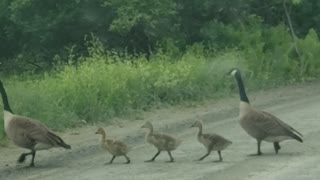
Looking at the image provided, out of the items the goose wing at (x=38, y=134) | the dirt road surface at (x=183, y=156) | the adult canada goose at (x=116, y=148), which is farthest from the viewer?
the adult canada goose at (x=116, y=148)

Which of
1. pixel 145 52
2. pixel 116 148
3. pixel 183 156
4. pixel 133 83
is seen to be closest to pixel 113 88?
pixel 133 83

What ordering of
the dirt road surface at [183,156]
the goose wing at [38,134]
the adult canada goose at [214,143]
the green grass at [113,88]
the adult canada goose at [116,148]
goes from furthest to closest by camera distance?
1. the green grass at [113,88]
2. the adult canada goose at [116,148]
3. the adult canada goose at [214,143]
4. the goose wing at [38,134]
5. the dirt road surface at [183,156]

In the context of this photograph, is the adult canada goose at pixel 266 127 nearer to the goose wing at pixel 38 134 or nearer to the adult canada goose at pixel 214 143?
the adult canada goose at pixel 214 143

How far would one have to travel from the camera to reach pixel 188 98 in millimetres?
22844

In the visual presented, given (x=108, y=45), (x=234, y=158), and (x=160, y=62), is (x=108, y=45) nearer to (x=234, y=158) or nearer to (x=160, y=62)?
(x=160, y=62)

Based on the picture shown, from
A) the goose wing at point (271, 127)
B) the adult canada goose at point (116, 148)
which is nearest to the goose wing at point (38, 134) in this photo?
the adult canada goose at point (116, 148)

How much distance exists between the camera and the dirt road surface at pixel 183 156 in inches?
467

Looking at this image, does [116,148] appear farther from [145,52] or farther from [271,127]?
[145,52]

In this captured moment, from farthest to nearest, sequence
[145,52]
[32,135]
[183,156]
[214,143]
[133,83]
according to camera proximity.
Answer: [145,52], [133,83], [183,156], [214,143], [32,135]

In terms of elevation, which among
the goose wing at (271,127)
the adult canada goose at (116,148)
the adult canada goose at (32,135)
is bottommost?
the adult canada goose at (116,148)

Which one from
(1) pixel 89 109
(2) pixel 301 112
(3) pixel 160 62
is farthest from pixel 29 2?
(2) pixel 301 112

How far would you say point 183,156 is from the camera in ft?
44.9

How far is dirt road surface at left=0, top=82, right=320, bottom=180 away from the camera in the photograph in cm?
1187

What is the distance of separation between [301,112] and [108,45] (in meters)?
11.6
